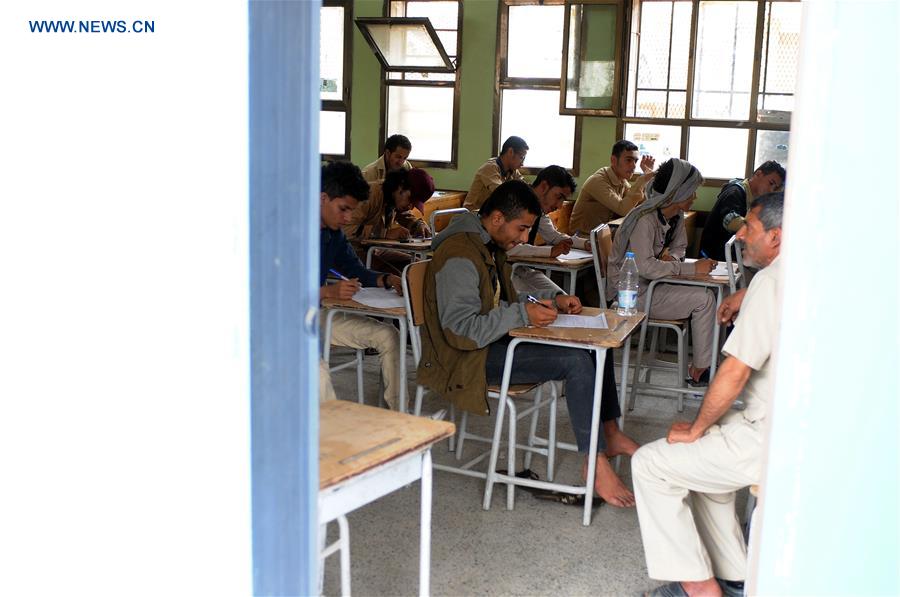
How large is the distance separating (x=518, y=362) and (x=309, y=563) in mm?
1615

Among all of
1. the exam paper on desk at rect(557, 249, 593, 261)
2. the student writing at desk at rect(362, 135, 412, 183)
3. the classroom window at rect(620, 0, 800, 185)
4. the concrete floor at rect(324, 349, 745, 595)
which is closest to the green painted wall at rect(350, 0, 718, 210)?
the classroom window at rect(620, 0, 800, 185)

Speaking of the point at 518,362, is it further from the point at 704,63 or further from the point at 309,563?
the point at 704,63

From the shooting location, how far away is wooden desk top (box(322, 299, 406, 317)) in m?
3.60

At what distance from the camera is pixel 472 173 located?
8.25 metres

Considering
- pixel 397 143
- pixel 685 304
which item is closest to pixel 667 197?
pixel 685 304

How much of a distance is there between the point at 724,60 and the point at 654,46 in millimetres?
519

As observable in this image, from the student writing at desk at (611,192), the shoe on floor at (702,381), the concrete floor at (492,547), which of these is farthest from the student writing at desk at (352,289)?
the student writing at desk at (611,192)

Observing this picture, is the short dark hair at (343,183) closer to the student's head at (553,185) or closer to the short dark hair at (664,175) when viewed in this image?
the short dark hair at (664,175)

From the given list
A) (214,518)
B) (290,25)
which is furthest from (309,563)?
(290,25)

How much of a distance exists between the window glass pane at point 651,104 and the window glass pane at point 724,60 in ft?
0.78

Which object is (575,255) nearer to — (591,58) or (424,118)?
(591,58)

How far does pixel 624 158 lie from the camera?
6945 millimetres

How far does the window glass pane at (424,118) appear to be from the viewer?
830 cm

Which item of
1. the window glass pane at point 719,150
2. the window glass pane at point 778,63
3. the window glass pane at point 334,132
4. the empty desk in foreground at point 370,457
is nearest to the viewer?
the empty desk in foreground at point 370,457
